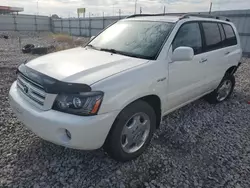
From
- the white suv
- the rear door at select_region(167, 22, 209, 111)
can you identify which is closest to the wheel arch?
the white suv

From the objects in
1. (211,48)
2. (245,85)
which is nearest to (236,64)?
(211,48)

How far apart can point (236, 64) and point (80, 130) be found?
3957mm

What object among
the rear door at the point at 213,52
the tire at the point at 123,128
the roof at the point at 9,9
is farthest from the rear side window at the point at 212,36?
the roof at the point at 9,9

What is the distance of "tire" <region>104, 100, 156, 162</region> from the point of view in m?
2.12

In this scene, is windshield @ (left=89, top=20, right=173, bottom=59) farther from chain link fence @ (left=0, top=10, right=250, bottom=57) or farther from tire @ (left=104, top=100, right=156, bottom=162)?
chain link fence @ (left=0, top=10, right=250, bottom=57)

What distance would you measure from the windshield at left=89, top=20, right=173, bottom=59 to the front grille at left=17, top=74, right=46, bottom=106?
46.0 inches

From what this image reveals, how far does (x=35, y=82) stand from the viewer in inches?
84.2

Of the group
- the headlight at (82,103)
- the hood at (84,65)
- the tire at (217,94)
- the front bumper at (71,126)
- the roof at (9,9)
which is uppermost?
the roof at (9,9)

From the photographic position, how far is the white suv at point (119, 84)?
6.26ft

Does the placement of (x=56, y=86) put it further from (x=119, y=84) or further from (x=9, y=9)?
(x=9, y=9)

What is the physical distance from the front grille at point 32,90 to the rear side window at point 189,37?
1.80 metres

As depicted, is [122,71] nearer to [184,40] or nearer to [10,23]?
[184,40]

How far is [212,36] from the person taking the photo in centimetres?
354

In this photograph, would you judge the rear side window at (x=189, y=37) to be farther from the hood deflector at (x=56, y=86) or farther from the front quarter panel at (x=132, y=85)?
the hood deflector at (x=56, y=86)
